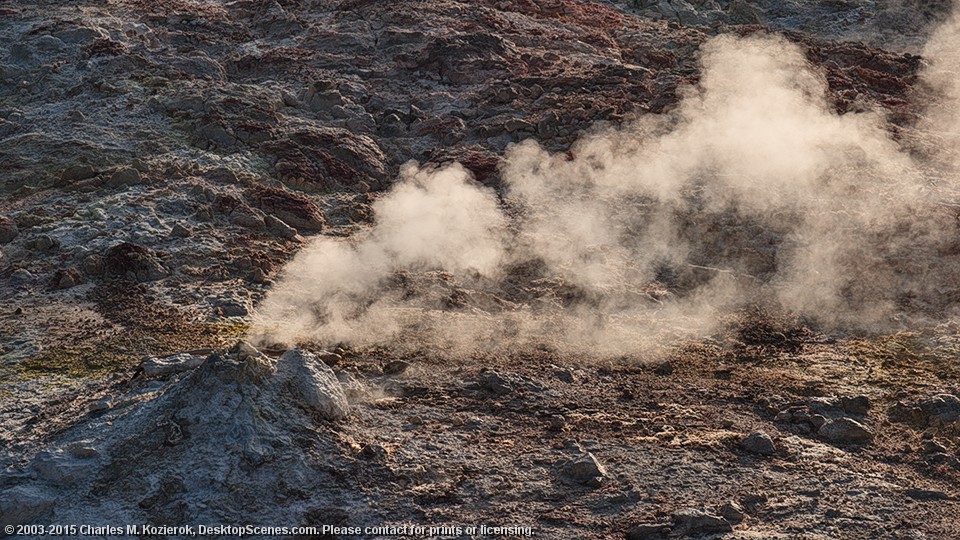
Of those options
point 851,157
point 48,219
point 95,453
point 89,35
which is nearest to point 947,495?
point 95,453

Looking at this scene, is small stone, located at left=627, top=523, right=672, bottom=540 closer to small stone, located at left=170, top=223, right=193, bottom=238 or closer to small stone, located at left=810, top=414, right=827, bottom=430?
small stone, located at left=810, top=414, right=827, bottom=430

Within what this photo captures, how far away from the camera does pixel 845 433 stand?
24.9 ft

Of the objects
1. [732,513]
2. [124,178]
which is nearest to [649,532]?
[732,513]

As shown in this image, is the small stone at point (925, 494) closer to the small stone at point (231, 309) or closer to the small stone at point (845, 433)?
the small stone at point (845, 433)

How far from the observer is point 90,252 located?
10578 mm

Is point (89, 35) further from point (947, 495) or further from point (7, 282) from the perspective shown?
point (947, 495)

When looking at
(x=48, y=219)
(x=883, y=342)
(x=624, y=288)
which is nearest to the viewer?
(x=883, y=342)

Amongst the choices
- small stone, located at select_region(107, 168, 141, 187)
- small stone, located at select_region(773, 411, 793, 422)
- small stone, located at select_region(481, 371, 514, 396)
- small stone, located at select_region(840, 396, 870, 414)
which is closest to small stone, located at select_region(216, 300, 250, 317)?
small stone, located at select_region(481, 371, 514, 396)

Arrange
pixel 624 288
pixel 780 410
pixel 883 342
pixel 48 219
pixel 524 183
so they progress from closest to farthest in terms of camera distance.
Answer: pixel 780 410
pixel 883 342
pixel 624 288
pixel 48 219
pixel 524 183

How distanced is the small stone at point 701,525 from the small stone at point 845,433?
175 cm

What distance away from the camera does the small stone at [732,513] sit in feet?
20.9

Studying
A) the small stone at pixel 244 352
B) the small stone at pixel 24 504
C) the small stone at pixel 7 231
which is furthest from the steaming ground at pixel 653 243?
the small stone at pixel 7 231

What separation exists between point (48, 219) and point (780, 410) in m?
8.56

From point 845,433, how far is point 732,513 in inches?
68.9
